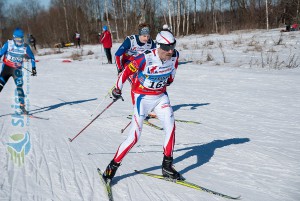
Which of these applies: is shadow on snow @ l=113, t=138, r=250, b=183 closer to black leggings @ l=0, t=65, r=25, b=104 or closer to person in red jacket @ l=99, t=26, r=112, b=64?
black leggings @ l=0, t=65, r=25, b=104

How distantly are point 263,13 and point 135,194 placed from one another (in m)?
33.2

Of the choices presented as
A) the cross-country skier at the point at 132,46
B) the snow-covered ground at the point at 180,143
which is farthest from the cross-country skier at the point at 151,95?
the cross-country skier at the point at 132,46

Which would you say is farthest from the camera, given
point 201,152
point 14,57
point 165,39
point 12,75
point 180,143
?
point 12,75

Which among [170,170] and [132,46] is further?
[132,46]

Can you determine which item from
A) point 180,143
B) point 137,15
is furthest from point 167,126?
point 137,15

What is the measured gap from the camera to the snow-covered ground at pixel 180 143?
3.70 m

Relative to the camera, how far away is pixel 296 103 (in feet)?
25.0

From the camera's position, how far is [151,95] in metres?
3.93

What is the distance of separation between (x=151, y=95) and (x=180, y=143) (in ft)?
6.09

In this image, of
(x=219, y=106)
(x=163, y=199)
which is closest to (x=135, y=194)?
(x=163, y=199)

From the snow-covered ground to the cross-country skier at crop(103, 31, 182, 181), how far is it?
0.35 m

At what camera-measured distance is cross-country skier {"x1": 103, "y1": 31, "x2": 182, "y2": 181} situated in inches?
148

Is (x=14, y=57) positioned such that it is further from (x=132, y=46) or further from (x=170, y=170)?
(x=170, y=170)

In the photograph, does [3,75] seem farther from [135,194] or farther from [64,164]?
[135,194]
